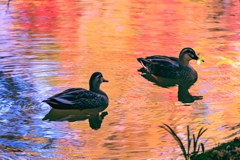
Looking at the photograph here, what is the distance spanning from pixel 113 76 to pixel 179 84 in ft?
6.23

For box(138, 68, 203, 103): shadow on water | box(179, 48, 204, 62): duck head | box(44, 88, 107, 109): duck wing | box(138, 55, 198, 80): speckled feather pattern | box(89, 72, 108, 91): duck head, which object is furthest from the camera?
box(179, 48, 204, 62): duck head

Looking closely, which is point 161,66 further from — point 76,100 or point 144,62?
point 76,100

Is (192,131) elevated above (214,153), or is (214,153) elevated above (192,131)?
(214,153)

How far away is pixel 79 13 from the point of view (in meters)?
23.6

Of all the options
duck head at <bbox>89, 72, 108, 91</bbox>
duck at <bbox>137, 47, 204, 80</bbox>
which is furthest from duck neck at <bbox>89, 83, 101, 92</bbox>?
duck at <bbox>137, 47, 204, 80</bbox>

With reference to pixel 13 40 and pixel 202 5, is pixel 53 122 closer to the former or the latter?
pixel 13 40

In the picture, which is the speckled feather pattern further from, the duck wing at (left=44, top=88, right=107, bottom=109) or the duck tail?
the duck wing at (left=44, top=88, right=107, bottom=109)

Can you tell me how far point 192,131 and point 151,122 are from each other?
90cm

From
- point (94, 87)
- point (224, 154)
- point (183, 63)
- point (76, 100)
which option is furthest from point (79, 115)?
point (224, 154)

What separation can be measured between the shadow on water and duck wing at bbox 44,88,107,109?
198 cm

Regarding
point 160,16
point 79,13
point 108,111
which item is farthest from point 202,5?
point 108,111

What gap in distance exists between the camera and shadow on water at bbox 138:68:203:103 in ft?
41.1

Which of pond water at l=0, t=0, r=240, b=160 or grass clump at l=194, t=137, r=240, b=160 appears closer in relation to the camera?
grass clump at l=194, t=137, r=240, b=160

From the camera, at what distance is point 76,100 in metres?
11.6
